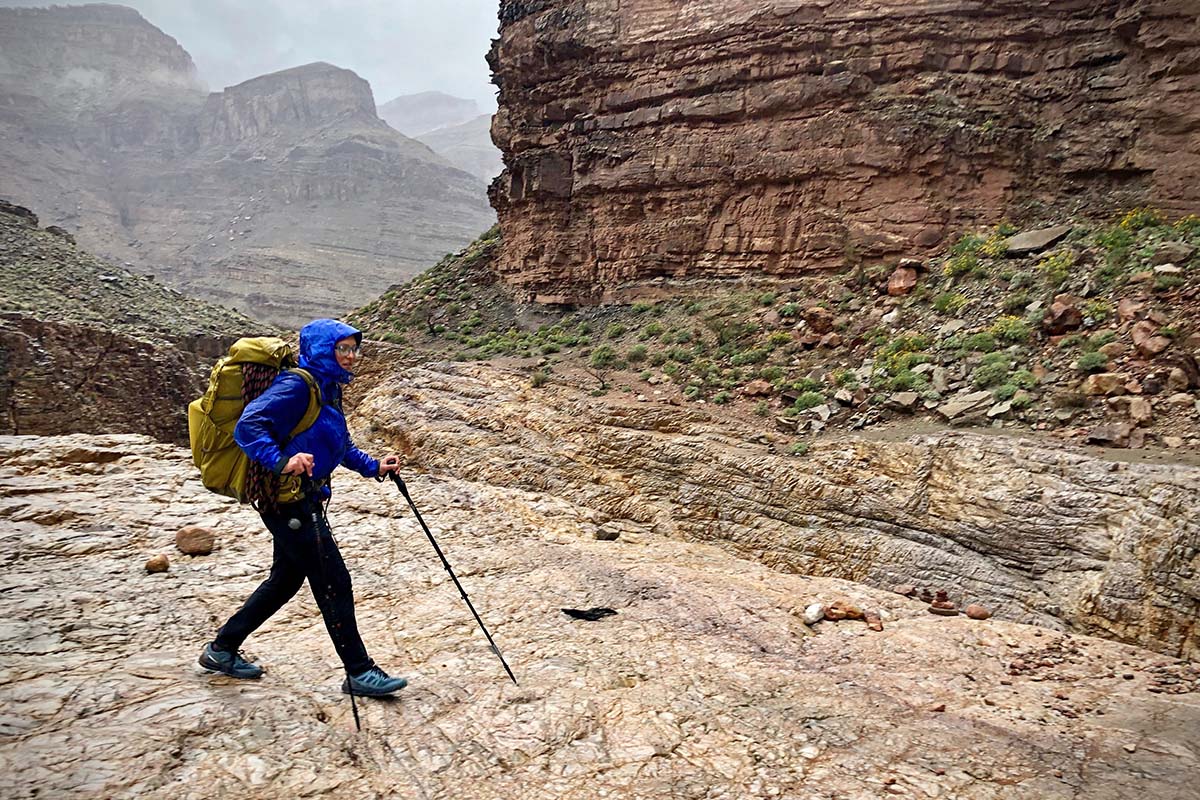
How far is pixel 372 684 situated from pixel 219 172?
396 ft

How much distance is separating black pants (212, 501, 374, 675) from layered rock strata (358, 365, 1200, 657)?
6.21 meters

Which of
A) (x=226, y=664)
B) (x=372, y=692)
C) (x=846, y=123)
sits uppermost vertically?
(x=846, y=123)

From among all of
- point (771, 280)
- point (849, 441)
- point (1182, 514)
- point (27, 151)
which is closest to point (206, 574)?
point (849, 441)

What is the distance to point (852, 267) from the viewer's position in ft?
49.4

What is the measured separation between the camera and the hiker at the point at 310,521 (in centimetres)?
348

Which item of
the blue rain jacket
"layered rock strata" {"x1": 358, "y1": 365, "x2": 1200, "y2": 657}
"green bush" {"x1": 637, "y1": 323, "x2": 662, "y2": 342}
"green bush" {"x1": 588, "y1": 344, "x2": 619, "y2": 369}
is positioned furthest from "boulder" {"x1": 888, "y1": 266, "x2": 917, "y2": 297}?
the blue rain jacket

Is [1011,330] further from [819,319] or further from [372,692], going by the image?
[372,692]

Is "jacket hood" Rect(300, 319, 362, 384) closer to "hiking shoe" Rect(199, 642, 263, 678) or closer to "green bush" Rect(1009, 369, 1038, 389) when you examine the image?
"hiking shoe" Rect(199, 642, 263, 678)

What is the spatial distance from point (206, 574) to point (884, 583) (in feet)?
24.7

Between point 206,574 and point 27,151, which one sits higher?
point 27,151

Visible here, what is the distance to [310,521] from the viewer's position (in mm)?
3588

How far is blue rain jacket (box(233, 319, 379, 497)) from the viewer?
3.28 metres

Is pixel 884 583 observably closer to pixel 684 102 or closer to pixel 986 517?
pixel 986 517

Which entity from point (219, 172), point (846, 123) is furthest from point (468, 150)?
point (846, 123)
